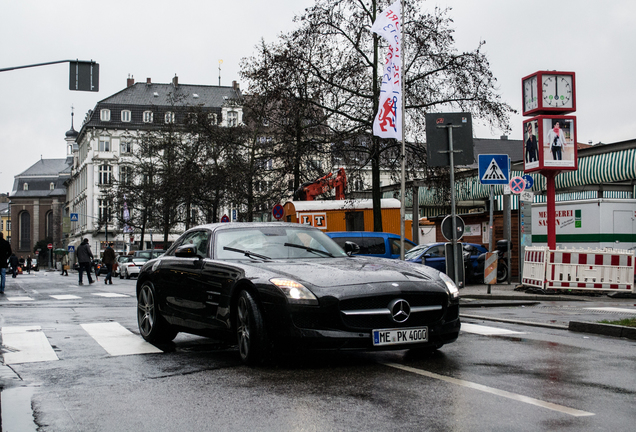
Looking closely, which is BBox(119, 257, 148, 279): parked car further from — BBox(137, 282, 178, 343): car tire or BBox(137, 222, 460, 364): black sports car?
BBox(137, 222, 460, 364): black sports car

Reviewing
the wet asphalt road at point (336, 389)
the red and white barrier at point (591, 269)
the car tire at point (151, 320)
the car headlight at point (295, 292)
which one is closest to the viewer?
the wet asphalt road at point (336, 389)

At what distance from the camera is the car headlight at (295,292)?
6.21 meters

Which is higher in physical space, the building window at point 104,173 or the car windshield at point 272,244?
Result: the building window at point 104,173

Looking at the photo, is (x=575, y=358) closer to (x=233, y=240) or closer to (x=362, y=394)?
(x=362, y=394)

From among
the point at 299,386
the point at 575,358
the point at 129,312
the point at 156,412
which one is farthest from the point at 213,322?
the point at 129,312

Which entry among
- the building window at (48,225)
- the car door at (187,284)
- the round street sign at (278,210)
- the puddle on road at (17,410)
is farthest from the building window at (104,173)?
the puddle on road at (17,410)

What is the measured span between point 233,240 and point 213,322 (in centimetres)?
96

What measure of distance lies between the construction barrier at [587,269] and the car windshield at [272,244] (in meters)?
11.8

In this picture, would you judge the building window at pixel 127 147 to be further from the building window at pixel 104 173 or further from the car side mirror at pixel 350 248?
the car side mirror at pixel 350 248

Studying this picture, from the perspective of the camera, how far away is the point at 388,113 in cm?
1889

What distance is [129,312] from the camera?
1334 centimetres

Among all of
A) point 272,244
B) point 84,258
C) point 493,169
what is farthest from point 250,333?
point 84,258

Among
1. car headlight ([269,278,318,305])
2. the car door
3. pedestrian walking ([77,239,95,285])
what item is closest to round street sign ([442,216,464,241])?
the car door

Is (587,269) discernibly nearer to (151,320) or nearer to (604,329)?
(604,329)
